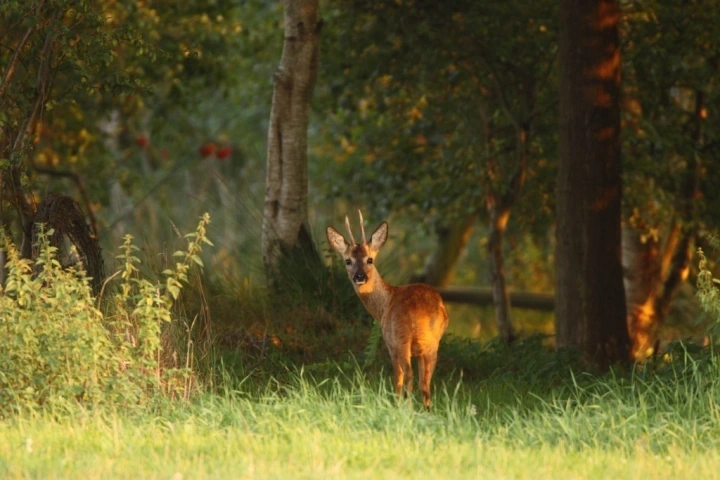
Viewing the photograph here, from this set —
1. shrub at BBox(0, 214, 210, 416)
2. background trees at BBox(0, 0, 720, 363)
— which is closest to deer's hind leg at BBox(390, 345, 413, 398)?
shrub at BBox(0, 214, 210, 416)

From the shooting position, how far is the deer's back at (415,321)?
9.11 meters

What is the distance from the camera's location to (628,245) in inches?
646

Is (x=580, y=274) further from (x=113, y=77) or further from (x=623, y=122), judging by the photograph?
(x=113, y=77)

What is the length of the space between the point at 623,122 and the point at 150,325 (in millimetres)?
7851

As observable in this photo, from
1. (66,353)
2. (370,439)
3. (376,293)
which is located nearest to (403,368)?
(376,293)

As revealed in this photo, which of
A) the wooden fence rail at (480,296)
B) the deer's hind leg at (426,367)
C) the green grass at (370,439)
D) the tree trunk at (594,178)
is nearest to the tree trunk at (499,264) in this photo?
the tree trunk at (594,178)

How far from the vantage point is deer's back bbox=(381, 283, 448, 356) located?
29.9 ft

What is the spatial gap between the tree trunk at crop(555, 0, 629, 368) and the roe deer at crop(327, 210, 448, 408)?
2.80 meters

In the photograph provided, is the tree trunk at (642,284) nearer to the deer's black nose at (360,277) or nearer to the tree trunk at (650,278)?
the tree trunk at (650,278)

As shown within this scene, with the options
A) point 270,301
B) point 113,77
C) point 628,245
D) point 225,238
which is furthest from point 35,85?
point 628,245

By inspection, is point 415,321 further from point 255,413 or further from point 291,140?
point 291,140

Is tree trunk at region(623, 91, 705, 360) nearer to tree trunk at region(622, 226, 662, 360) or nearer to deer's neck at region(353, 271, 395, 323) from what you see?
tree trunk at region(622, 226, 662, 360)

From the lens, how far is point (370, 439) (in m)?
7.38

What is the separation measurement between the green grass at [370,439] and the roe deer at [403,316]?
37cm
